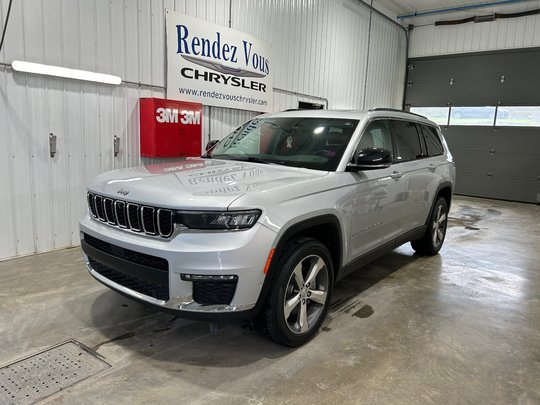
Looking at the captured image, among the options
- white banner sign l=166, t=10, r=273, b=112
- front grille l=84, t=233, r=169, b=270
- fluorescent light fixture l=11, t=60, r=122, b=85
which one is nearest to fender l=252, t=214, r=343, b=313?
front grille l=84, t=233, r=169, b=270

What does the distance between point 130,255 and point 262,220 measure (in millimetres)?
846

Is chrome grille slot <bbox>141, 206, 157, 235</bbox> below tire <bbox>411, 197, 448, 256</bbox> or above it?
above

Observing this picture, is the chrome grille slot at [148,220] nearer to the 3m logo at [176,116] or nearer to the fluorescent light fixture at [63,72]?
the fluorescent light fixture at [63,72]

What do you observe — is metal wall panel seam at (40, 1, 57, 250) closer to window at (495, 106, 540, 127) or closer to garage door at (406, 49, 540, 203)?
garage door at (406, 49, 540, 203)

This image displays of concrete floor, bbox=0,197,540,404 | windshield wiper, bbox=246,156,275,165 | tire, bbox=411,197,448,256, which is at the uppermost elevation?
windshield wiper, bbox=246,156,275,165

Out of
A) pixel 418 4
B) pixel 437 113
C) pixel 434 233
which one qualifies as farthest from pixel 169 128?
pixel 437 113

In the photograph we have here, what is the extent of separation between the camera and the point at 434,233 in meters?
5.17

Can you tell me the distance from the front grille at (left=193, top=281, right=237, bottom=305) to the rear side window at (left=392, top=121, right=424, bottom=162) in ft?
7.69

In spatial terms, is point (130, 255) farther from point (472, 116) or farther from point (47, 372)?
point (472, 116)

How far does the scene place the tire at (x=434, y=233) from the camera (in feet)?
16.4

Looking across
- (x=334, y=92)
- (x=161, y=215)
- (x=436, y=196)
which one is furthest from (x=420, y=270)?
(x=334, y=92)

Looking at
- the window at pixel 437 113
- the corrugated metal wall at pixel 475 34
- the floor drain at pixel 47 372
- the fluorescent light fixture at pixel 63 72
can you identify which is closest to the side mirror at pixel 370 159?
the floor drain at pixel 47 372

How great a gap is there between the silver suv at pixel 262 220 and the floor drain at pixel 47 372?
0.48m

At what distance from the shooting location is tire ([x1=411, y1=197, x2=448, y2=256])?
16.4ft
